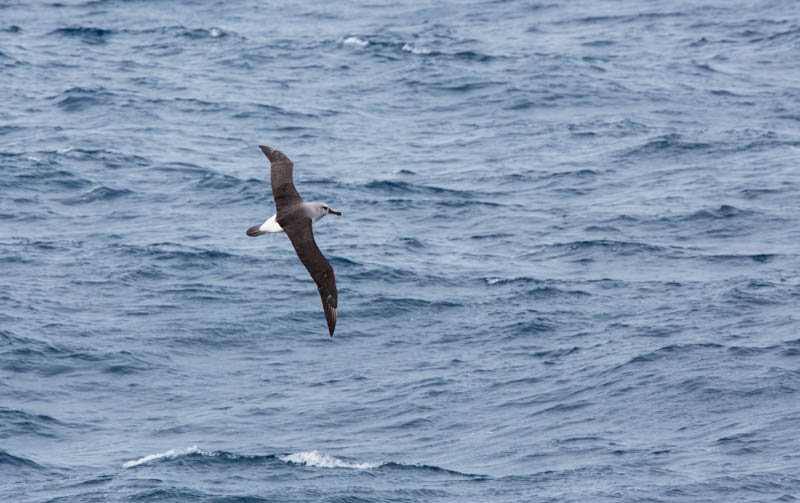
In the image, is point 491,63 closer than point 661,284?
No

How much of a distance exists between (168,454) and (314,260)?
1059cm

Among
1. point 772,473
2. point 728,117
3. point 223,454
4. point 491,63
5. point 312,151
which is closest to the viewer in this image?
point 772,473

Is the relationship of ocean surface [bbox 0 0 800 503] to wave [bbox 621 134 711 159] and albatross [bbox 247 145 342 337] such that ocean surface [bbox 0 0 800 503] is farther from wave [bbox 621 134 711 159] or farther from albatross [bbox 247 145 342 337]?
albatross [bbox 247 145 342 337]

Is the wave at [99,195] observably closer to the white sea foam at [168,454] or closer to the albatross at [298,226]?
the white sea foam at [168,454]

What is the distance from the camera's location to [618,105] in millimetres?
53094

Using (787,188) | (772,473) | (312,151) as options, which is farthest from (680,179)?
(772,473)

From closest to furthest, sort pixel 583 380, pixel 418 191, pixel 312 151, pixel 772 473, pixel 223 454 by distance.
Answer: pixel 772 473 → pixel 223 454 → pixel 583 380 → pixel 418 191 → pixel 312 151

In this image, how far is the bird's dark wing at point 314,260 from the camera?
21.9 m

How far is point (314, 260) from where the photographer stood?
864 inches

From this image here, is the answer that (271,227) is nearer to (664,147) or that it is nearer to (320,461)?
(320,461)

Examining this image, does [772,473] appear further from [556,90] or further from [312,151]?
[556,90]

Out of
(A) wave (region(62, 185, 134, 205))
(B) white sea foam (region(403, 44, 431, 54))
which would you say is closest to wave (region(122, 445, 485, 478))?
(A) wave (region(62, 185, 134, 205))

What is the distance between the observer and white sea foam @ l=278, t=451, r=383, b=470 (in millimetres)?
30359

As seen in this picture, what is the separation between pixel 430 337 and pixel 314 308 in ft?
11.1
